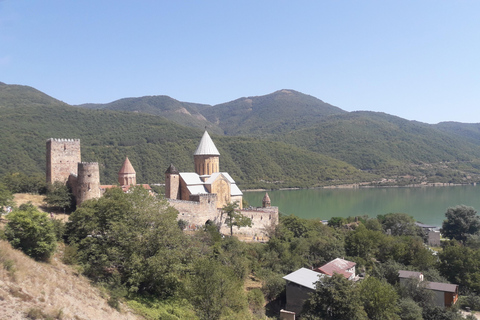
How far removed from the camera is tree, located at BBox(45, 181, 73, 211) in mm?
17328

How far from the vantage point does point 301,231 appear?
22578mm

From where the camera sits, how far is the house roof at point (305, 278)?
14570mm

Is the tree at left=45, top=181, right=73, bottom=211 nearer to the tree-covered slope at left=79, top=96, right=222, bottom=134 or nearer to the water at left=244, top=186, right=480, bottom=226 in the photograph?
the water at left=244, top=186, right=480, bottom=226

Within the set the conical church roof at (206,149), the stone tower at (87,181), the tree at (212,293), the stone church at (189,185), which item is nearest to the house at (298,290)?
the tree at (212,293)

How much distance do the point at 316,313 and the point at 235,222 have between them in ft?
27.8

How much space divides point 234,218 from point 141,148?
48239 millimetres

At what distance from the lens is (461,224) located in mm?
29719

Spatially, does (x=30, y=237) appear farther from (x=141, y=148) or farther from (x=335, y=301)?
A: (x=141, y=148)

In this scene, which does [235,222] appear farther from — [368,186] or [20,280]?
[368,186]

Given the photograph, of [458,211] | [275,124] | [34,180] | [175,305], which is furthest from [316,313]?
[275,124]

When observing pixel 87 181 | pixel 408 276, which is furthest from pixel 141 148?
pixel 408 276

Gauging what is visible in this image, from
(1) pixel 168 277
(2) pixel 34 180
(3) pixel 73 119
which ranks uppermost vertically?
(3) pixel 73 119

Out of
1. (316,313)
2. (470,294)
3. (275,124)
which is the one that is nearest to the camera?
(316,313)

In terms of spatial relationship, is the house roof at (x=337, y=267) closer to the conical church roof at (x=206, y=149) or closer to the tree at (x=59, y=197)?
the conical church roof at (x=206, y=149)
